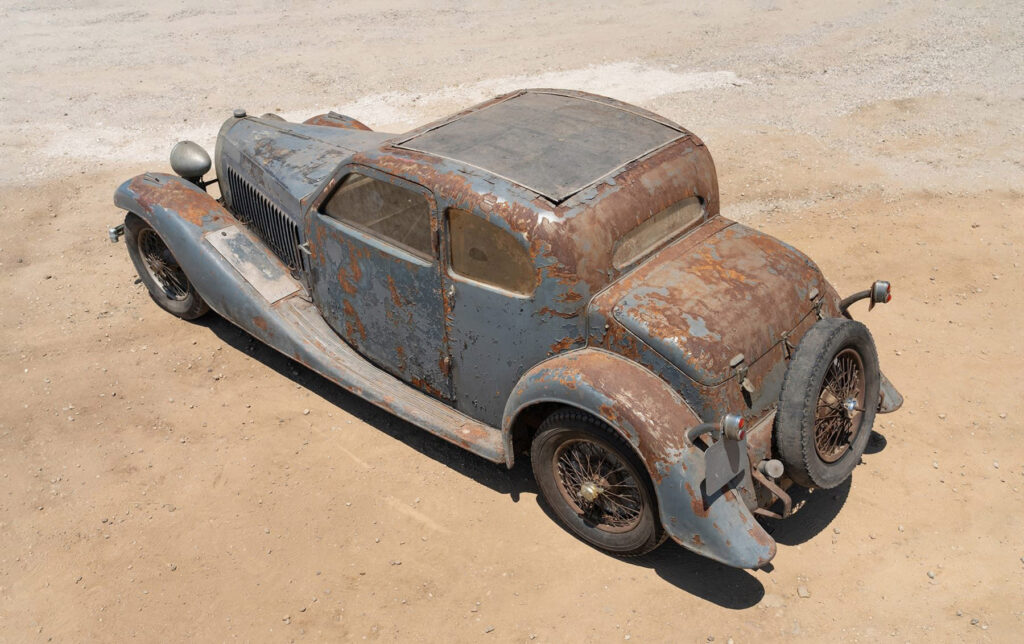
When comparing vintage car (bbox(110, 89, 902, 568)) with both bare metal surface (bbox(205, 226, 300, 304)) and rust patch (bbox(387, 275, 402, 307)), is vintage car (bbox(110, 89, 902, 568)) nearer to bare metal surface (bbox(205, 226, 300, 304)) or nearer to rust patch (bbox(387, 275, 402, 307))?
rust patch (bbox(387, 275, 402, 307))

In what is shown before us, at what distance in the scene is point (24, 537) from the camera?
4.88 metres

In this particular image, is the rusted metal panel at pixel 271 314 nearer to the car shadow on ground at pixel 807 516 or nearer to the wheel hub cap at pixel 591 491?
the wheel hub cap at pixel 591 491

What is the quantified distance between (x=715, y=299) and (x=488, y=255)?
1179 mm

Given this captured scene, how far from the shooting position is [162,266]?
21.6ft

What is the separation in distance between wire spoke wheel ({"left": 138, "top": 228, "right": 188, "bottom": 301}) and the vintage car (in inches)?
60.7

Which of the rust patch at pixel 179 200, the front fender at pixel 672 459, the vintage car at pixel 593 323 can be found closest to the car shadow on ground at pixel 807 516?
the vintage car at pixel 593 323

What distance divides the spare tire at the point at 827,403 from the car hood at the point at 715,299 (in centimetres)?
23

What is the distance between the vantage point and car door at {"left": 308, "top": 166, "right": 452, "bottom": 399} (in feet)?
15.4

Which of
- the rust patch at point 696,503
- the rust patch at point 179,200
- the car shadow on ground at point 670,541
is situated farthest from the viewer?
the rust patch at point 179,200

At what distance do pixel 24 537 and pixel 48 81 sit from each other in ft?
29.1

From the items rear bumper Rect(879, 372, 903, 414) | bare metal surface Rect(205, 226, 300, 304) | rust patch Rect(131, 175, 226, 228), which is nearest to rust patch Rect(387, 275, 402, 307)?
bare metal surface Rect(205, 226, 300, 304)

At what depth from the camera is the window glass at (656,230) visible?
14.5 ft

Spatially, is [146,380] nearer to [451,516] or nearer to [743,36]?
[451,516]

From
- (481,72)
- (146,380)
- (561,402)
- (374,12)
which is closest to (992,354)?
(561,402)
